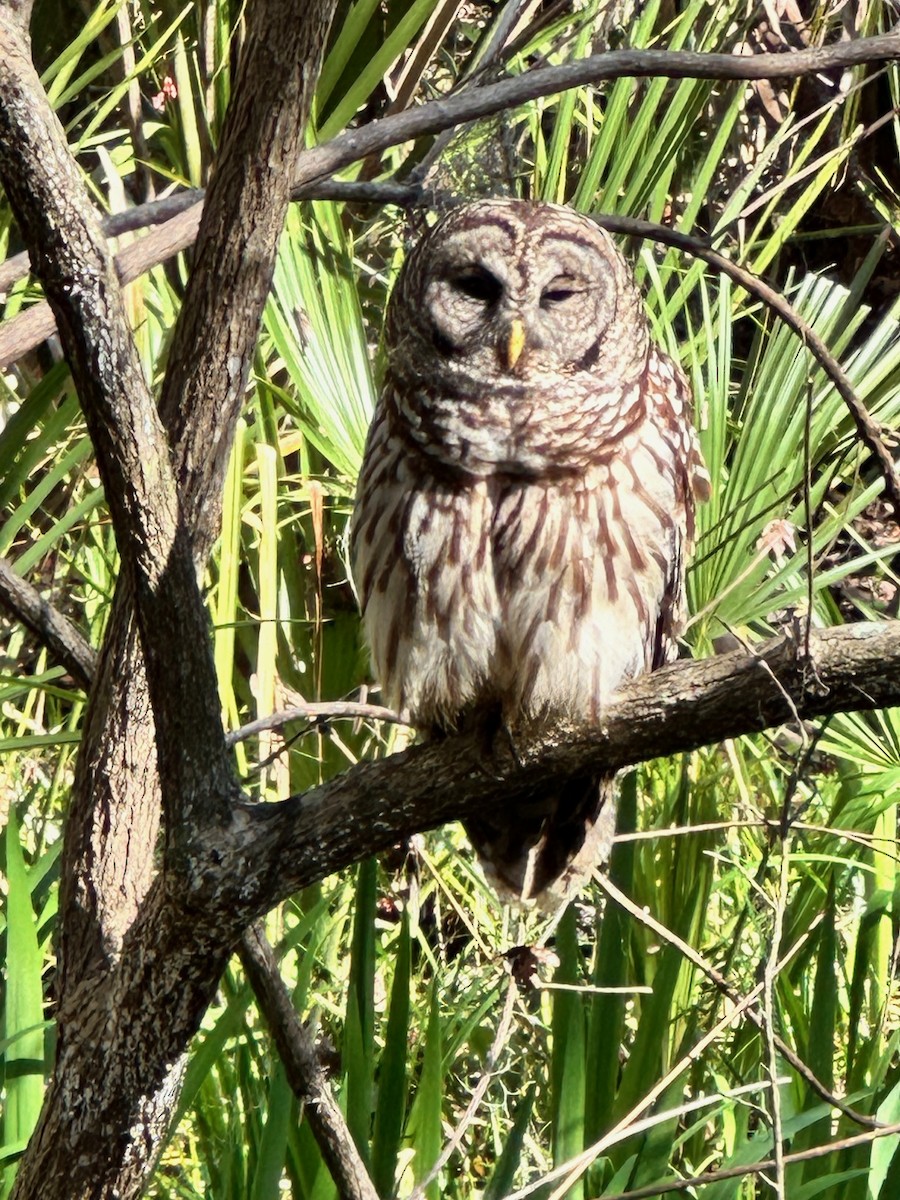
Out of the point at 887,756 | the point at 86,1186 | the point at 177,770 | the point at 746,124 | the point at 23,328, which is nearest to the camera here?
the point at 177,770

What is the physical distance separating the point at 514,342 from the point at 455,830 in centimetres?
210

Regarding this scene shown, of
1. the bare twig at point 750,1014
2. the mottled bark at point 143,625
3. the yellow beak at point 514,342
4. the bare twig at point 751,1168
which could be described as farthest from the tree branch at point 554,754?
the yellow beak at point 514,342

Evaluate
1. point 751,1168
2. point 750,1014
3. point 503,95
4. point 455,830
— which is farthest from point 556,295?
point 455,830

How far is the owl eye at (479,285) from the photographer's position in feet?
8.25

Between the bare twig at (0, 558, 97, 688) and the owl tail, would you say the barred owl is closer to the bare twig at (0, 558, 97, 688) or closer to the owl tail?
the owl tail

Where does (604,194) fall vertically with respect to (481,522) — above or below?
above

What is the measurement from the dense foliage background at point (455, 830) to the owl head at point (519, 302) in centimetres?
16

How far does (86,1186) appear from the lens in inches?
78.7

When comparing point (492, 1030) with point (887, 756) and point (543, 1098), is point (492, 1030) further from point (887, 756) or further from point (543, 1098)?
point (887, 756)

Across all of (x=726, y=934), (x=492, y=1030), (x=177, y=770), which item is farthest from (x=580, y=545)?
(x=726, y=934)

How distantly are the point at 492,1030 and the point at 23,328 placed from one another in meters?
2.16

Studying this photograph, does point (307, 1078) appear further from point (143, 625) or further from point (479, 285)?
point (479, 285)

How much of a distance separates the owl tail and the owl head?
0.72 metres

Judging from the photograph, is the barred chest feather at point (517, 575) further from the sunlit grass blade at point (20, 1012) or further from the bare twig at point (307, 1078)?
the sunlit grass blade at point (20, 1012)
